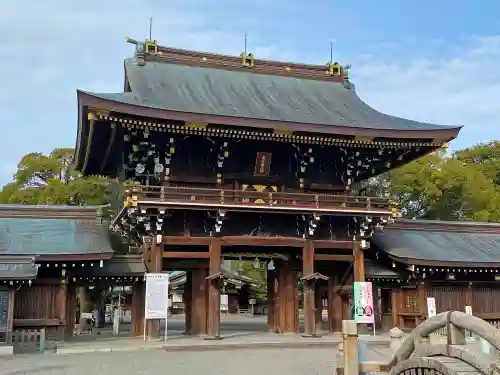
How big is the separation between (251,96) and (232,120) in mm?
4487

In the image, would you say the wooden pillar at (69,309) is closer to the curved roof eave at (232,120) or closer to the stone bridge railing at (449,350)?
the curved roof eave at (232,120)

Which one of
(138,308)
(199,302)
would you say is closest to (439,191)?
(199,302)

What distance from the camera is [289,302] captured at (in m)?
20.8

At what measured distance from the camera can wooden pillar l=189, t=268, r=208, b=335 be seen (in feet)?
Result: 64.4

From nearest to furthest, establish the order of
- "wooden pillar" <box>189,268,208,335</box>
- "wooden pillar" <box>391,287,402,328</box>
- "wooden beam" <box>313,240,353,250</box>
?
"wooden pillar" <box>189,268,208,335</box>
"wooden beam" <box>313,240,353,250</box>
"wooden pillar" <box>391,287,402,328</box>

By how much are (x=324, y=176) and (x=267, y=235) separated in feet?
10.3

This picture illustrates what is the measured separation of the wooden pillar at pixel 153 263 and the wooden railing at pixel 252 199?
161cm

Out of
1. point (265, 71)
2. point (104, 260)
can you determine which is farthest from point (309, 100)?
point (104, 260)

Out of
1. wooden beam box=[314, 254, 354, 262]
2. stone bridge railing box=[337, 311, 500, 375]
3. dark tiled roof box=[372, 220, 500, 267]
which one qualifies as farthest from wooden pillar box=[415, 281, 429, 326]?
stone bridge railing box=[337, 311, 500, 375]

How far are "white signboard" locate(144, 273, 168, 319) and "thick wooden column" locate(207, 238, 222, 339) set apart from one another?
176cm

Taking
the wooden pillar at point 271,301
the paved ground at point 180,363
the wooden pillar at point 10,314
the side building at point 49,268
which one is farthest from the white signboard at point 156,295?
the wooden pillar at point 271,301

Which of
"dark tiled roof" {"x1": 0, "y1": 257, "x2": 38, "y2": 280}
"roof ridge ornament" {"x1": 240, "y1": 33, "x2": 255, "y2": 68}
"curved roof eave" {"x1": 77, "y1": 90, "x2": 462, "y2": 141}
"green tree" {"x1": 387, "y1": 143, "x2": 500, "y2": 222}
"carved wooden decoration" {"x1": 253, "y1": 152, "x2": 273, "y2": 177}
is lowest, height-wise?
"dark tiled roof" {"x1": 0, "y1": 257, "x2": 38, "y2": 280}

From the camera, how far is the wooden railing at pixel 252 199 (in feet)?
58.5

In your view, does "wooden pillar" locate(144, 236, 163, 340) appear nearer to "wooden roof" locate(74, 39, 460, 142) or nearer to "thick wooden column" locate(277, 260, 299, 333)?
"wooden roof" locate(74, 39, 460, 142)
